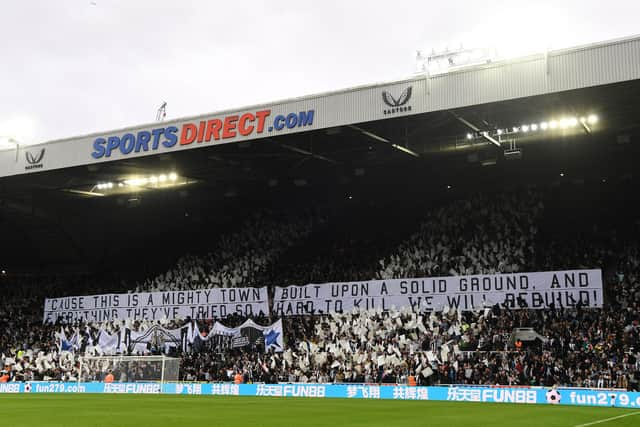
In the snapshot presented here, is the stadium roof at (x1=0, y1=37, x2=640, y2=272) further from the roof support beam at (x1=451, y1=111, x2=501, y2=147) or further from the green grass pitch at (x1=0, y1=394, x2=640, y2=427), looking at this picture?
the green grass pitch at (x1=0, y1=394, x2=640, y2=427)

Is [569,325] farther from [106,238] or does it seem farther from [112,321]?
[106,238]

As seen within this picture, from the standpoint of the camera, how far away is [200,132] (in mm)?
32594

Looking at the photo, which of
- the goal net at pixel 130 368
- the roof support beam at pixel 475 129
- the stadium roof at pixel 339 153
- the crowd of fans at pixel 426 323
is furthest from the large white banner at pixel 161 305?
the roof support beam at pixel 475 129

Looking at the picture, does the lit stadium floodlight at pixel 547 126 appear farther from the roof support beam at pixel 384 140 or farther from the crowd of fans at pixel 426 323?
the crowd of fans at pixel 426 323

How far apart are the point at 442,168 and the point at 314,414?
78.3 feet

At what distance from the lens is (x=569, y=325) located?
2953 cm

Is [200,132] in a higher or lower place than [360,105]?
lower

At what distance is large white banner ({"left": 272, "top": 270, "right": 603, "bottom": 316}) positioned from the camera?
3042 cm

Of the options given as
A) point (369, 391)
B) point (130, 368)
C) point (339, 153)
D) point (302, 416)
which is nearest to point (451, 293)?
point (369, 391)

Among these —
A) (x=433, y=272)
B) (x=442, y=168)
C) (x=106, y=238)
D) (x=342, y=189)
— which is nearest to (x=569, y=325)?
(x=433, y=272)

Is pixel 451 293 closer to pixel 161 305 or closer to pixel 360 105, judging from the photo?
pixel 360 105

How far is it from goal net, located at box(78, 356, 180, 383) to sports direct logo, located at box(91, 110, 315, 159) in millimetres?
10482

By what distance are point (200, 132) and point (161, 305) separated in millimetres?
12124

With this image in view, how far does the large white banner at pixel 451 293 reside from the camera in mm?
30422
